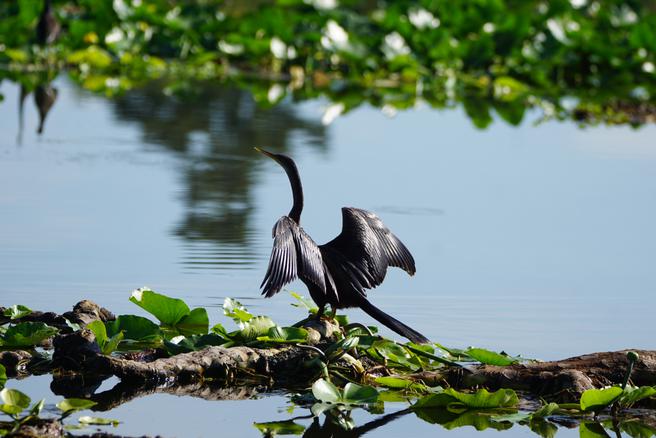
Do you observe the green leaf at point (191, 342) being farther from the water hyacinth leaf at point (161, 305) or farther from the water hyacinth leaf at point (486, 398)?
the water hyacinth leaf at point (486, 398)

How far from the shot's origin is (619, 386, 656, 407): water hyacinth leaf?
4396 millimetres

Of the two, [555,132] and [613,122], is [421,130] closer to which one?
[555,132]

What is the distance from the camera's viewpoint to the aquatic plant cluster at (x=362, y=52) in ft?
46.4

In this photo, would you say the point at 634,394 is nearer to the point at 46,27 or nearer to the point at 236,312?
the point at 236,312

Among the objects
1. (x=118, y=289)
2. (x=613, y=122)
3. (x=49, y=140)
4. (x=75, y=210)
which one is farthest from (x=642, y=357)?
(x=613, y=122)

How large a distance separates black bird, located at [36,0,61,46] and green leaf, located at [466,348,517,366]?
10089 mm

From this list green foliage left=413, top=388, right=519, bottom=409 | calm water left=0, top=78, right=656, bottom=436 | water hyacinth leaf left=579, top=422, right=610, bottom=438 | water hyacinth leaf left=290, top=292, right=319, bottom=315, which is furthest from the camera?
calm water left=0, top=78, right=656, bottom=436

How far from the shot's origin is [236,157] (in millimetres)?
9680

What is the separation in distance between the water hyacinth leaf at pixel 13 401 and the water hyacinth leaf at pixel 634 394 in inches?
74.9

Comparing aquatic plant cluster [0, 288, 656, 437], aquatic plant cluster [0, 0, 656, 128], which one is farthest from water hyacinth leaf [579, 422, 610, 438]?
aquatic plant cluster [0, 0, 656, 128]

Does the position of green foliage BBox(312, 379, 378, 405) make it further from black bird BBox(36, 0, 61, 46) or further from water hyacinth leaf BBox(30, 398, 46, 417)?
black bird BBox(36, 0, 61, 46)

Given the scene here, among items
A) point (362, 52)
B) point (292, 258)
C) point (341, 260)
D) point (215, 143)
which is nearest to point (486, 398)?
point (292, 258)

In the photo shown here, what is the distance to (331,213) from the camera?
780 centimetres

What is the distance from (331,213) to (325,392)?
3545 mm
